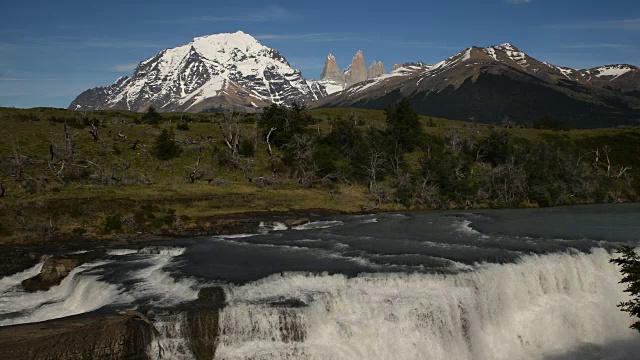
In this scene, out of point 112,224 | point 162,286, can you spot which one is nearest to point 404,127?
point 112,224

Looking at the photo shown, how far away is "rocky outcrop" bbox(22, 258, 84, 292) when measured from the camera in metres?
34.4

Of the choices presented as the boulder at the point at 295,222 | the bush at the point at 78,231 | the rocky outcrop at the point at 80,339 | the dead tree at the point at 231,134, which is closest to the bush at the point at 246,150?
the dead tree at the point at 231,134

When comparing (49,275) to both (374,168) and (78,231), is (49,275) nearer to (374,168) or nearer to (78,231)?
(78,231)

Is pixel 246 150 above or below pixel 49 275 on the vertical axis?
above

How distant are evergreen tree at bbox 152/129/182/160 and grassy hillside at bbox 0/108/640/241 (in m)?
1.06

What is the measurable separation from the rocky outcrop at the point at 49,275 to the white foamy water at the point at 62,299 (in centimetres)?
48

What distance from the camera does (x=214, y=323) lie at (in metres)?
26.3

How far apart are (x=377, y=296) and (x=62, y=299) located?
66.3ft

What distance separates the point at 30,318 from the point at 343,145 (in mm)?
64701

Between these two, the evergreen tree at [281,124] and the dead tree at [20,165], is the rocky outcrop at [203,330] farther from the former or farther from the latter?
the evergreen tree at [281,124]

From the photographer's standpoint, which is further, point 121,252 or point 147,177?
point 147,177

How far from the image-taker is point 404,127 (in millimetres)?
92875

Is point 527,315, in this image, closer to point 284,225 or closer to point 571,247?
point 571,247

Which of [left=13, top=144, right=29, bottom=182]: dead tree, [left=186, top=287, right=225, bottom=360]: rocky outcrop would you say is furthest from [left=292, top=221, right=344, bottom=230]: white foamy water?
[left=13, top=144, right=29, bottom=182]: dead tree
